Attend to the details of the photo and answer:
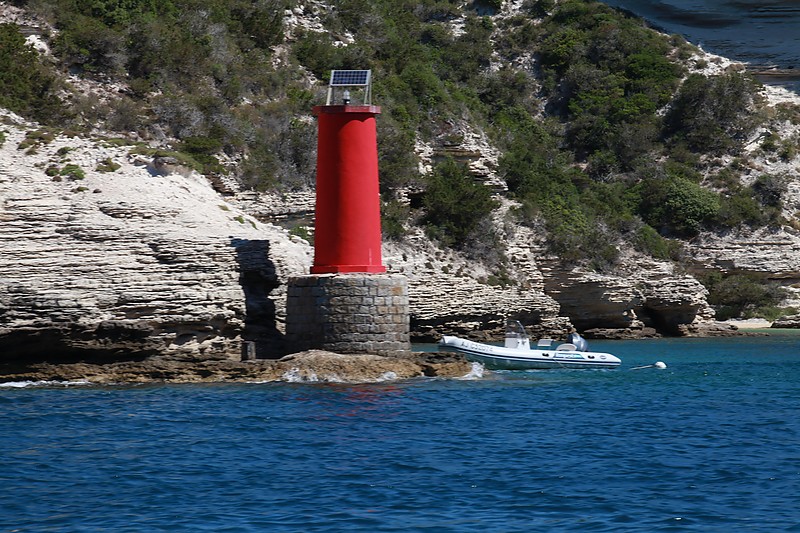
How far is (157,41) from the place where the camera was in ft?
138

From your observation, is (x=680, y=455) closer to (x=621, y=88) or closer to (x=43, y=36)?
(x=43, y=36)

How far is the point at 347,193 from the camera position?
28.0 m

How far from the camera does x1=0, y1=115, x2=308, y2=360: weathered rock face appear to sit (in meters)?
24.1

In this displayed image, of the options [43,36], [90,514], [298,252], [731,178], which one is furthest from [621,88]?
[90,514]

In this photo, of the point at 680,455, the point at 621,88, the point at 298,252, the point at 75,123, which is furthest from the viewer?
the point at 621,88

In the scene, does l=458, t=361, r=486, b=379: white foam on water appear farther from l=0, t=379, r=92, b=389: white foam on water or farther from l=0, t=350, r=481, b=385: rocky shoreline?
l=0, t=379, r=92, b=389: white foam on water

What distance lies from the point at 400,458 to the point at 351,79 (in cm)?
1304

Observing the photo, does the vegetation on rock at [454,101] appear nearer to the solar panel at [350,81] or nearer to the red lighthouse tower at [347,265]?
the solar panel at [350,81]

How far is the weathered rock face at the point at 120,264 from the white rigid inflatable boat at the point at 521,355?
460 cm

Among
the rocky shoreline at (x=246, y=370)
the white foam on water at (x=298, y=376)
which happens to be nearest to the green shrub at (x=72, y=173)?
the rocky shoreline at (x=246, y=370)

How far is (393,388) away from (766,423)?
730 centimetres

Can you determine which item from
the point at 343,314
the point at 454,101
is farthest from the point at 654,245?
the point at 343,314

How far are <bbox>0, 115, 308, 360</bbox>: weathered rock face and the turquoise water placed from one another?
137 cm

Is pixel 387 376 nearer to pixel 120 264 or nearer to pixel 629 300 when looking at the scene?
pixel 120 264
